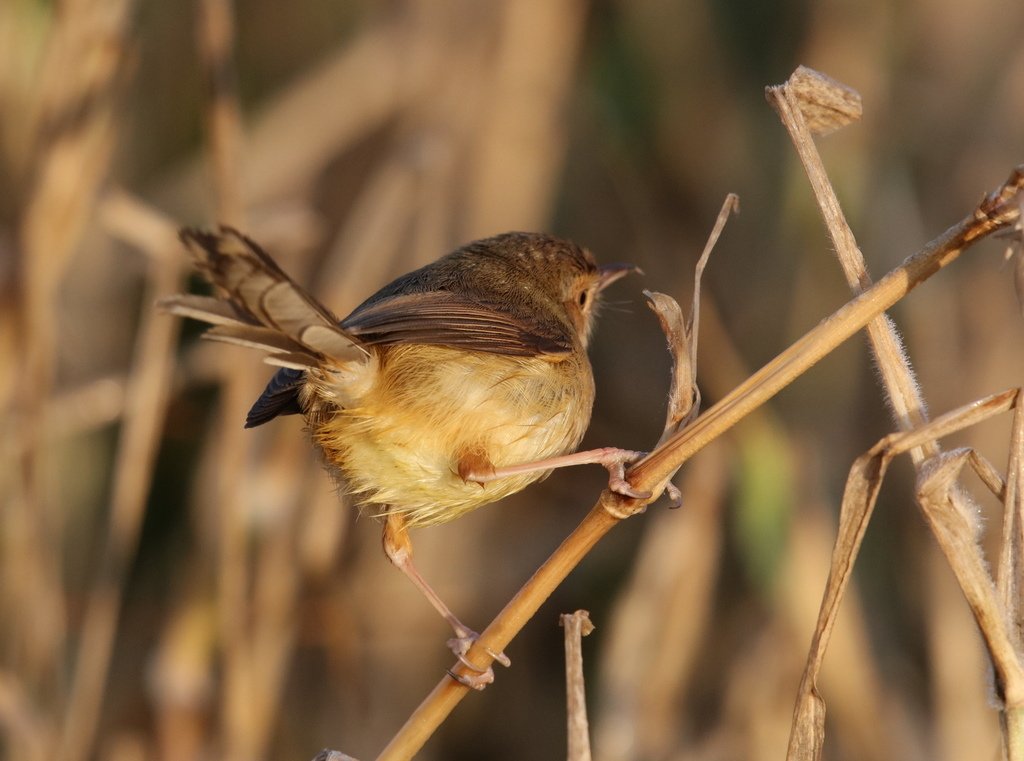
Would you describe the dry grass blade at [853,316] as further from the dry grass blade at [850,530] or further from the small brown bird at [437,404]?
the small brown bird at [437,404]

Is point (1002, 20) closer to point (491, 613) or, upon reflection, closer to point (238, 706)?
Answer: point (491, 613)

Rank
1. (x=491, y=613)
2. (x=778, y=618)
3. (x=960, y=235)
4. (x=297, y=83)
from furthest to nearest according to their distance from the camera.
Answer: (x=297, y=83) → (x=491, y=613) → (x=778, y=618) → (x=960, y=235)

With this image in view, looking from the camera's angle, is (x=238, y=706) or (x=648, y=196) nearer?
(x=238, y=706)

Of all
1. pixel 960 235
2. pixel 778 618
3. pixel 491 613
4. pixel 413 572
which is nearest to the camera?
pixel 960 235

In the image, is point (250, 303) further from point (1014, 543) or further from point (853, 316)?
point (1014, 543)

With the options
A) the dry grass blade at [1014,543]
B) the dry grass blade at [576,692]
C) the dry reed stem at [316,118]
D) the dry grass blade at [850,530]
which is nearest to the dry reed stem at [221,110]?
the dry reed stem at [316,118]

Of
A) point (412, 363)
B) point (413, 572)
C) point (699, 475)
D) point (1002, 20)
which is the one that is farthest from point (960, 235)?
point (1002, 20)

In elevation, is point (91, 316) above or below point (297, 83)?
below

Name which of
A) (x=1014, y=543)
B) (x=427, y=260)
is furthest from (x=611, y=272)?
(x=1014, y=543)
